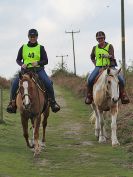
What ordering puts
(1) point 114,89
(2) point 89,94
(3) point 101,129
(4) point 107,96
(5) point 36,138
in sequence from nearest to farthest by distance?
1. (5) point 36,138
2. (1) point 114,89
3. (4) point 107,96
4. (3) point 101,129
5. (2) point 89,94

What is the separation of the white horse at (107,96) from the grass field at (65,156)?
1.24 ft

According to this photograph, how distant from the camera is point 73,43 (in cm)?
8219

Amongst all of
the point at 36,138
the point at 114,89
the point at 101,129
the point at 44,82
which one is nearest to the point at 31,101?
the point at 36,138

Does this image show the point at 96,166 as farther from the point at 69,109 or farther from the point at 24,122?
the point at 69,109

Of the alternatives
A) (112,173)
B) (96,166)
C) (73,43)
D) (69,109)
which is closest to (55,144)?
(96,166)

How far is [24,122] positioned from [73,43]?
230ft

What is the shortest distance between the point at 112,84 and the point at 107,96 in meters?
0.70

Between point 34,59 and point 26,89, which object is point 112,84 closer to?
point 34,59

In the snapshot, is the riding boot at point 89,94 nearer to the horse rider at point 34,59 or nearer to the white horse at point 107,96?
the white horse at point 107,96

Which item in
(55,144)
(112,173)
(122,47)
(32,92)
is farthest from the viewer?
(122,47)

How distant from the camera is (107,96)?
45.5 feet

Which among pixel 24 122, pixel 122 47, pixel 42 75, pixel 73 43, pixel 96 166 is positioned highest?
pixel 73 43

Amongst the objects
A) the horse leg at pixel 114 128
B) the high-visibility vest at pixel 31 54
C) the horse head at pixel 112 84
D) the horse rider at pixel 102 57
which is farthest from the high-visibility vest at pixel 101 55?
the high-visibility vest at pixel 31 54

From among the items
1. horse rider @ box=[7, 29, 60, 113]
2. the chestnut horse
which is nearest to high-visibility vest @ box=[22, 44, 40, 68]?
horse rider @ box=[7, 29, 60, 113]
